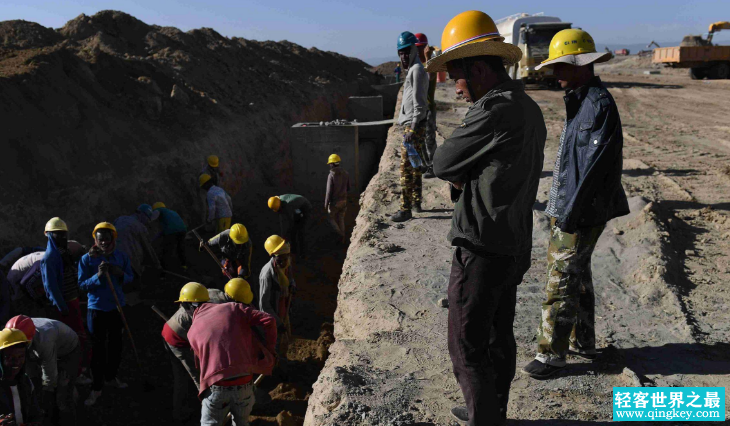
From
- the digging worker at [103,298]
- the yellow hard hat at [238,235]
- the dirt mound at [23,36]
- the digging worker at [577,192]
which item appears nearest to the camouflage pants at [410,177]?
the yellow hard hat at [238,235]

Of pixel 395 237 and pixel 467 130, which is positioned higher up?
pixel 467 130

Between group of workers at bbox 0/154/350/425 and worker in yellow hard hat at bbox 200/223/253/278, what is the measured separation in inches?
0.5

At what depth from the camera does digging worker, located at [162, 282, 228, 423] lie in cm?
438

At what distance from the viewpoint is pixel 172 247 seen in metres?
8.56

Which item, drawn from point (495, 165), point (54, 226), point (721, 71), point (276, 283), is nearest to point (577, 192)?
Answer: point (495, 165)

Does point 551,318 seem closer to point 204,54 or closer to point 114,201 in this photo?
point 114,201

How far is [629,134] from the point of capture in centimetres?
1180

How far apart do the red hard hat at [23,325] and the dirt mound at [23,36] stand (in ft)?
39.9

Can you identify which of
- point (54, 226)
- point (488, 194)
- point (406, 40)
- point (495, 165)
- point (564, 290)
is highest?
point (406, 40)

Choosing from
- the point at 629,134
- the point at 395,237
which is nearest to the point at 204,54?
the point at 629,134

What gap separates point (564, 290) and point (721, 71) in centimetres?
2605

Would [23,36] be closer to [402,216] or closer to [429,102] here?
[429,102]

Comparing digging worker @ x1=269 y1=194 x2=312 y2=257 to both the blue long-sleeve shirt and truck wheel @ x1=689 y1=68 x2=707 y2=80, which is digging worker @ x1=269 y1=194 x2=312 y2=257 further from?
truck wheel @ x1=689 y1=68 x2=707 y2=80

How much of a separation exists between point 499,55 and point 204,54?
56.8ft
